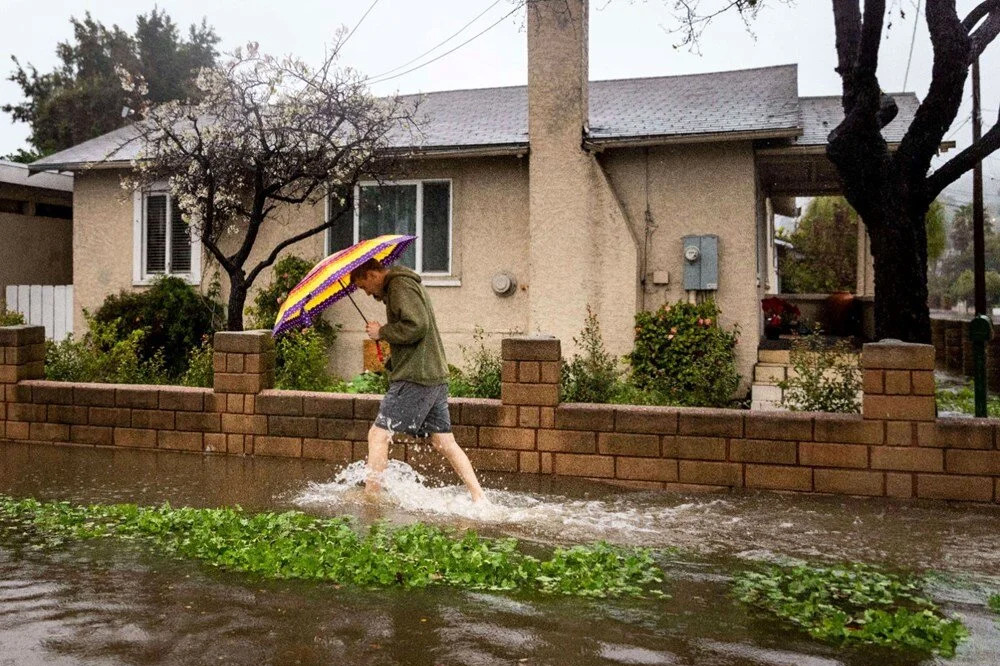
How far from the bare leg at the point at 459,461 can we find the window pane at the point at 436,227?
23.2 feet

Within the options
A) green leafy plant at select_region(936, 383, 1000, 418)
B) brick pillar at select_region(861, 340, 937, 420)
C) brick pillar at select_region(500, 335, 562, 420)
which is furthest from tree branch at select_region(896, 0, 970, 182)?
brick pillar at select_region(500, 335, 562, 420)

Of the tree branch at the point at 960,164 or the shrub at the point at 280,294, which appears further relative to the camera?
the shrub at the point at 280,294

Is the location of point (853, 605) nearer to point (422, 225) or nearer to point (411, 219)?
point (422, 225)

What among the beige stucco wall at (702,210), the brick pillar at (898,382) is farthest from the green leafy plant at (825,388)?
the beige stucco wall at (702,210)

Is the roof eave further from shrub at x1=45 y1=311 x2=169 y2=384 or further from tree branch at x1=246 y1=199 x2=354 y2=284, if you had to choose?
shrub at x1=45 y1=311 x2=169 y2=384

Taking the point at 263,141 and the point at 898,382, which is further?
the point at 263,141

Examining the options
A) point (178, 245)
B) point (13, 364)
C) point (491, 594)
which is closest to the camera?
point (491, 594)

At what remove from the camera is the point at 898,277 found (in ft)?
28.9

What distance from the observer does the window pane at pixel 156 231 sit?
15.2 meters

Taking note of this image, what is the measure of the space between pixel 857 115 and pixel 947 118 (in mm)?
1133

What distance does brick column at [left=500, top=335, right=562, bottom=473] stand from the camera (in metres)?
7.64

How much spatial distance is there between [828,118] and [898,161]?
4989 mm

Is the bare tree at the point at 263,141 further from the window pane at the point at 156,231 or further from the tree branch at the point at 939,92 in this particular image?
the tree branch at the point at 939,92

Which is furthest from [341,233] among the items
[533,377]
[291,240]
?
[533,377]
